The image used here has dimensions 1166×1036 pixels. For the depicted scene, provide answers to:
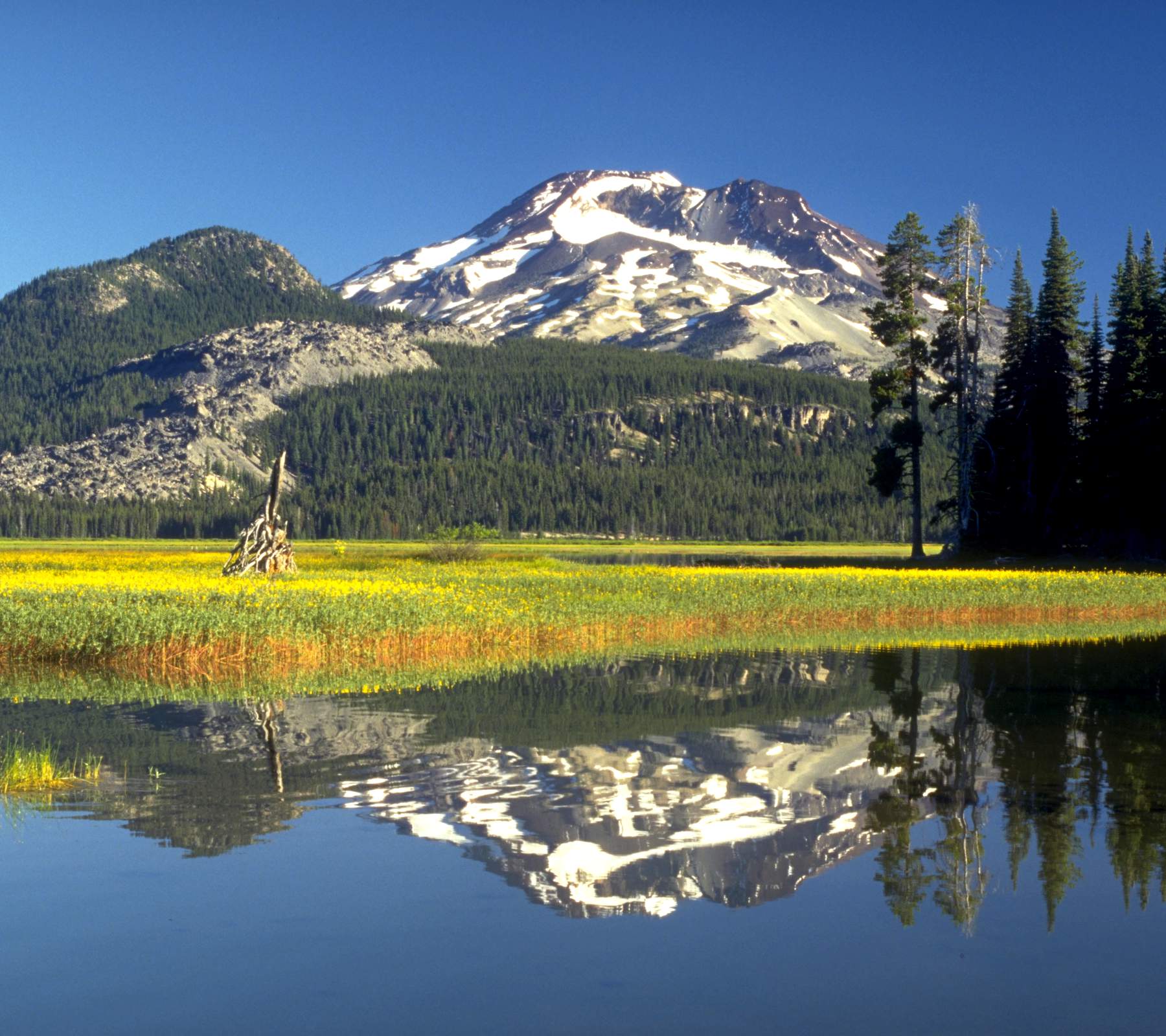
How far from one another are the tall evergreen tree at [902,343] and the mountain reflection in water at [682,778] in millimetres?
39886

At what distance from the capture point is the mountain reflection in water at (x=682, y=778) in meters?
14.5

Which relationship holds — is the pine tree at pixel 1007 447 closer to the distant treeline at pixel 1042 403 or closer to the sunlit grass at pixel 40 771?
the distant treeline at pixel 1042 403

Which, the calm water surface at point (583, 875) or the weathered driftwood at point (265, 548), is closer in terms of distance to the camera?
the calm water surface at point (583, 875)

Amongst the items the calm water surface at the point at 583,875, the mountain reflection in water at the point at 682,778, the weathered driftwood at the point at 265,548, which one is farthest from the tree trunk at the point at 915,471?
the calm water surface at the point at 583,875

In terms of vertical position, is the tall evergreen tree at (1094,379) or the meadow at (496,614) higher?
the tall evergreen tree at (1094,379)

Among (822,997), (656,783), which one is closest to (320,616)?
(656,783)

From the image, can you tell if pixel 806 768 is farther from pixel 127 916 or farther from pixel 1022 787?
pixel 127 916

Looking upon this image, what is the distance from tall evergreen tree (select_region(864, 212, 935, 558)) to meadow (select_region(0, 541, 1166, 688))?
41.5 ft

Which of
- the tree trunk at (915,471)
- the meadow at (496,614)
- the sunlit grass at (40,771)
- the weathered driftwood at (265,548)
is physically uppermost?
the tree trunk at (915,471)

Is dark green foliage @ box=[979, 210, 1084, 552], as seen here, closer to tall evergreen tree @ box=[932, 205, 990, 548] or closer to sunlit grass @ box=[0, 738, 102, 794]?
tall evergreen tree @ box=[932, 205, 990, 548]

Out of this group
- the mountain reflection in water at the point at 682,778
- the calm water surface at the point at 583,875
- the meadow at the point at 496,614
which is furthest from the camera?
the meadow at the point at 496,614

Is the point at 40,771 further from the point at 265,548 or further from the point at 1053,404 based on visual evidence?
the point at 1053,404

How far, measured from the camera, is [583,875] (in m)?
14.2

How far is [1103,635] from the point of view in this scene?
44344mm
